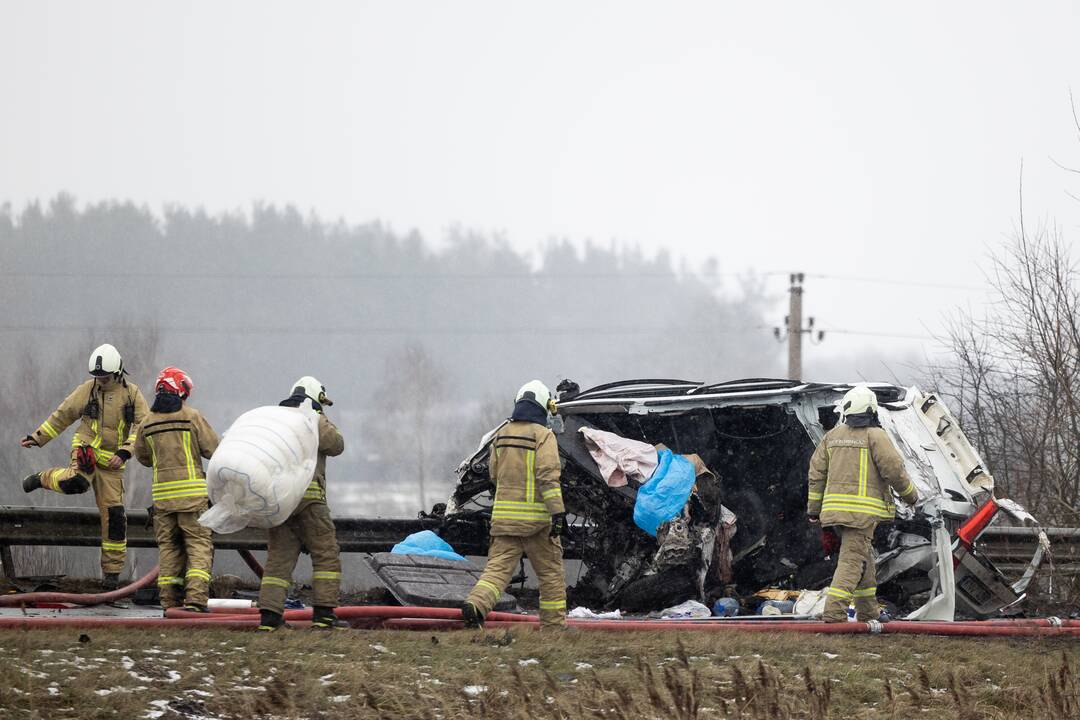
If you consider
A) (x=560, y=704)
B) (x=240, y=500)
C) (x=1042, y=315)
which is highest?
(x=1042, y=315)

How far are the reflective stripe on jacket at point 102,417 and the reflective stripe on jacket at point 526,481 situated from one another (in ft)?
10.0

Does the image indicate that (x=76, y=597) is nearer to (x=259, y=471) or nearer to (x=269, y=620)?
(x=269, y=620)

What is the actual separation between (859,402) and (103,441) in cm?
556

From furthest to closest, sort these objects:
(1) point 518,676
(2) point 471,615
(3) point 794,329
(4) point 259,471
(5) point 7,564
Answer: (3) point 794,329, (5) point 7,564, (2) point 471,615, (4) point 259,471, (1) point 518,676

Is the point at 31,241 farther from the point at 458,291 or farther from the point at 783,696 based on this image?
the point at 783,696

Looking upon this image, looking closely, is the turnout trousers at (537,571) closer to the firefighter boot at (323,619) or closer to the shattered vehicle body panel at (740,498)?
the firefighter boot at (323,619)

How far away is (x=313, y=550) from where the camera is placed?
7930 mm

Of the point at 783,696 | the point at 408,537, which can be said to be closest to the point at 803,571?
the point at 408,537

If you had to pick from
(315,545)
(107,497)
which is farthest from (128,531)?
(315,545)

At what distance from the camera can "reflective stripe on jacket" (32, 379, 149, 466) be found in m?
9.48

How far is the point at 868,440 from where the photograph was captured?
884cm

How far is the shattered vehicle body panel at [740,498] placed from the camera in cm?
946

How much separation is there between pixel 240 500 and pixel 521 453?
188 centimetres

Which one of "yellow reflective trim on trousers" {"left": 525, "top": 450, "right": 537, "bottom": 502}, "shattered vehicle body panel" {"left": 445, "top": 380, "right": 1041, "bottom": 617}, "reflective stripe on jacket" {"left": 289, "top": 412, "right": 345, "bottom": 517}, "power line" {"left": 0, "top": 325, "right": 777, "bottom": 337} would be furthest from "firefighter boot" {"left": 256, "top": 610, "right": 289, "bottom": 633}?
"power line" {"left": 0, "top": 325, "right": 777, "bottom": 337}
